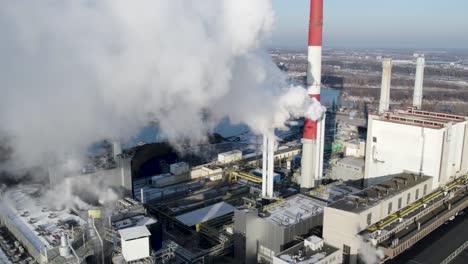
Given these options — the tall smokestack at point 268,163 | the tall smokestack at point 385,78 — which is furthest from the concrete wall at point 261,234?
the tall smokestack at point 385,78

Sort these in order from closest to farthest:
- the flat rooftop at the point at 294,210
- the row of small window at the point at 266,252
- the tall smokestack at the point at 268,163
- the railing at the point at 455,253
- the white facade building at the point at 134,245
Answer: the white facade building at the point at 134,245 → the railing at the point at 455,253 → the row of small window at the point at 266,252 → the flat rooftop at the point at 294,210 → the tall smokestack at the point at 268,163

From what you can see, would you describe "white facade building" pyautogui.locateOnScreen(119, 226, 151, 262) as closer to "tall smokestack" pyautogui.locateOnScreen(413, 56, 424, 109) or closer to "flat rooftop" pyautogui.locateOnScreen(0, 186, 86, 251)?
"flat rooftop" pyautogui.locateOnScreen(0, 186, 86, 251)

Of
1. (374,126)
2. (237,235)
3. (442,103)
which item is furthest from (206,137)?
(442,103)

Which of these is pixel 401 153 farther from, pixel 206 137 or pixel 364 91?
pixel 364 91

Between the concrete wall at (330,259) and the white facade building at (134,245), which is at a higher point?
the white facade building at (134,245)

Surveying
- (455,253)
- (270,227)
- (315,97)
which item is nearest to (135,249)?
(270,227)

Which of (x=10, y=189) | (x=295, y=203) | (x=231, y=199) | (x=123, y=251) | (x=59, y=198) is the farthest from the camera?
(x=231, y=199)

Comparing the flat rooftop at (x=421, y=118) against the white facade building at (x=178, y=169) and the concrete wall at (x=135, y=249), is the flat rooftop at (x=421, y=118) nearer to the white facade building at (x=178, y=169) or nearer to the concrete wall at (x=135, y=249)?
the white facade building at (x=178, y=169)
